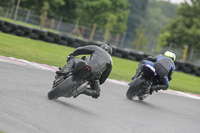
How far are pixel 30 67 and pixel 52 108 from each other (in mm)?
4389

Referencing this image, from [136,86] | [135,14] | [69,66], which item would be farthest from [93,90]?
[135,14]

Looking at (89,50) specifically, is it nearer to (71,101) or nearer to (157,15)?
(71,101)

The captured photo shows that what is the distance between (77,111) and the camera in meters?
7.52

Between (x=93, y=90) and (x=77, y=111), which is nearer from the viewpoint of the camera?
(x=77, y=111)

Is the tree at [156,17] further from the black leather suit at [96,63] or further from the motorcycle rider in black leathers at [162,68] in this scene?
the black leather suit at [96,63]

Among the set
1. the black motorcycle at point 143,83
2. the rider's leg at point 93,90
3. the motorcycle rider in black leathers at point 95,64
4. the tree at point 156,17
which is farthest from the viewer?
the tree at point 156,17

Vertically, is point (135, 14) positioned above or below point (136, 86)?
Answer: above

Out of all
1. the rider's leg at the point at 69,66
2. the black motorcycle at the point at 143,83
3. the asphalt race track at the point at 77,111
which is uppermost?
the rider's leg at the point at 69,66

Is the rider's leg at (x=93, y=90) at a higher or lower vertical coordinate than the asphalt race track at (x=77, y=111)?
higher

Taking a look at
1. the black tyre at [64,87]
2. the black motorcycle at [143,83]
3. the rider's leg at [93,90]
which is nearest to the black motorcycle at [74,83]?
the black tyre at [64,87]

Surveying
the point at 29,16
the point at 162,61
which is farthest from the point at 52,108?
the point at 29,16

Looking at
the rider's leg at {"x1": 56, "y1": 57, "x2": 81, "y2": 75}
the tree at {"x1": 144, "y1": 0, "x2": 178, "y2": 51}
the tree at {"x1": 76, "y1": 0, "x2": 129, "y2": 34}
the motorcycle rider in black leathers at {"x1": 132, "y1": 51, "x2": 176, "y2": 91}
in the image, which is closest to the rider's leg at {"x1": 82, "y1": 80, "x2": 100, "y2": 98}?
the rider's leg at {"x1": 56, "y1": 57, "x2": 81, "y2": 75}

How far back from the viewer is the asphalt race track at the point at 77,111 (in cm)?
607

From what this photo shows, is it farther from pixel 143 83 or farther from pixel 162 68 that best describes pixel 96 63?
pixel 162 68
